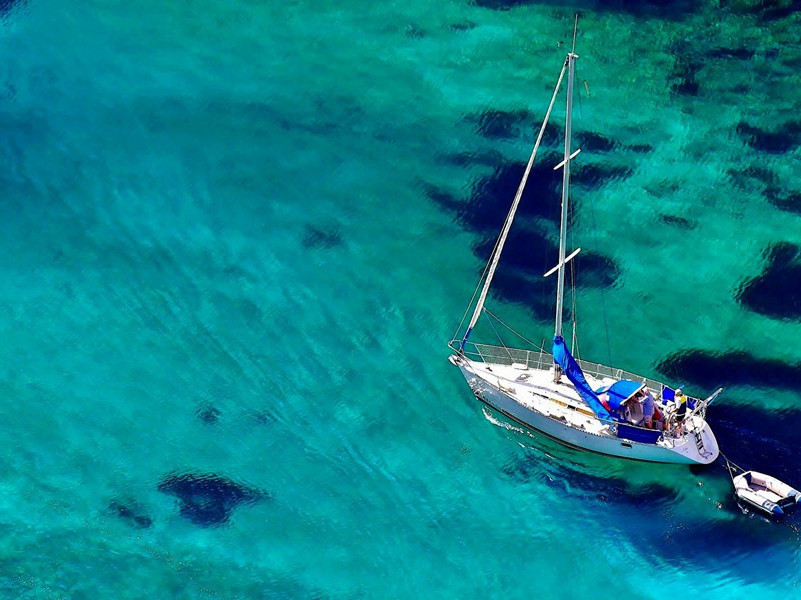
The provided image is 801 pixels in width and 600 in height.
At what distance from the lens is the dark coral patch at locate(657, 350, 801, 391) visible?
49000 mm

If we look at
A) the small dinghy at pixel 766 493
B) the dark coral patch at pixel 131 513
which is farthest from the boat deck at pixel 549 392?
the dark coral patch at pixel 131 513

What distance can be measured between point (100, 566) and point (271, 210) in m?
16.9

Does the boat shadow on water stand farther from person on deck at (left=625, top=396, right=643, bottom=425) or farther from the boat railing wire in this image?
the boat railing wire

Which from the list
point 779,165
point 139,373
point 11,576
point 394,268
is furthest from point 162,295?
point 779,165

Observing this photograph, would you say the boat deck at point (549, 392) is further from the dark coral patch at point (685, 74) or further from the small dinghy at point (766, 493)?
the dark coral patch at point (685, 74)

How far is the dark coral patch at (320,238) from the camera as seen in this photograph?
2101 inches

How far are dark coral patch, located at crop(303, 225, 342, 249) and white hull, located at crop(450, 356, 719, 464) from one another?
27.2ft

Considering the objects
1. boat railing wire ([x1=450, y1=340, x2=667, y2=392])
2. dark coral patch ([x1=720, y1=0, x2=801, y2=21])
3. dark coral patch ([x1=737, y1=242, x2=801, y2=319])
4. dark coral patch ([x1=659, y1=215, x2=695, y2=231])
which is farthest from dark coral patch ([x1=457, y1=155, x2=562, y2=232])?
dark coral patch ([x1=720, y1=0, x2=801, y2=21])

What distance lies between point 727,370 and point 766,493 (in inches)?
234

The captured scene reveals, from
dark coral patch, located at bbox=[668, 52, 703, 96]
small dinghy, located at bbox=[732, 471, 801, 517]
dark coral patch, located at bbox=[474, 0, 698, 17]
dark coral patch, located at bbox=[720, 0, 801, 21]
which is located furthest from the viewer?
dark coral patch, located at bbox=[720, 0, 801, 21]

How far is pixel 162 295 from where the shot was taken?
5162 cm

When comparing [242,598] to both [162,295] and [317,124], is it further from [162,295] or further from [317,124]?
[317,124]

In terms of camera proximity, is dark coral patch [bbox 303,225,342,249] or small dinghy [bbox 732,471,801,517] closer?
small dinghy [bbox 732,471,801,517]

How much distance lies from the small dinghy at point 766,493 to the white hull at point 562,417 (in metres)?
1.44
